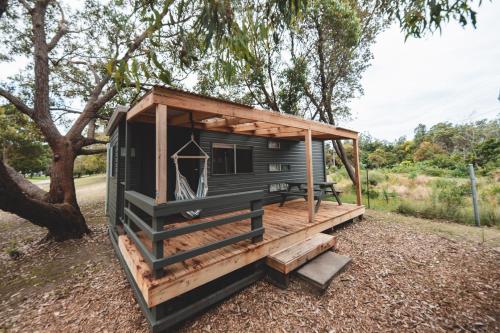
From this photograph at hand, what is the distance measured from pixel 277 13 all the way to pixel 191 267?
296 centimetres

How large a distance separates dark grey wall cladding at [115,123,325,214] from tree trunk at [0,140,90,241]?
166 cm

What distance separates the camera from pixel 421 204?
6145 millimetres

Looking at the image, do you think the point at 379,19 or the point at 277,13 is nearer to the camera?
the point at 277,13

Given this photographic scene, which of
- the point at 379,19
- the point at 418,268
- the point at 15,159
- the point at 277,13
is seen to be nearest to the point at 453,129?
the point at 379,19

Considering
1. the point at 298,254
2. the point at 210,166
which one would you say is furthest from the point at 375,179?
the point at 298,254

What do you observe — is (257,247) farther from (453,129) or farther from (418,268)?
(453,129)

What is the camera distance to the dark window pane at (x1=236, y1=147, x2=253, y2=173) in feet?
17.9

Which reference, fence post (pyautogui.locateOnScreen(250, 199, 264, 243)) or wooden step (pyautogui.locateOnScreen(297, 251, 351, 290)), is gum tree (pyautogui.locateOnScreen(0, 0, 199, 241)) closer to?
fence post (pyautogui.locateOnScreen(250, 199, 264, 243))

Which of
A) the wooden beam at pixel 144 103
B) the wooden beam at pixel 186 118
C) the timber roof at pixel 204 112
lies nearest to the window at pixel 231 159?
the timber roof at pixel 204 112

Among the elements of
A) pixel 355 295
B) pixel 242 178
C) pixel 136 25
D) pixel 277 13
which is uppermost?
pixel 136 25

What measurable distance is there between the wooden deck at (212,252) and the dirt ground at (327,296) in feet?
1.60

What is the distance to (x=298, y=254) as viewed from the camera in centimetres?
300

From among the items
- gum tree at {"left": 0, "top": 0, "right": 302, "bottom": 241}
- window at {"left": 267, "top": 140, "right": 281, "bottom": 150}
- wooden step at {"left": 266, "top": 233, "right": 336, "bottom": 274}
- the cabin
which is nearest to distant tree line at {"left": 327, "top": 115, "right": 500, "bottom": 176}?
window at {"left": 267, "top": 140, "right": 281, "bottom": 150}

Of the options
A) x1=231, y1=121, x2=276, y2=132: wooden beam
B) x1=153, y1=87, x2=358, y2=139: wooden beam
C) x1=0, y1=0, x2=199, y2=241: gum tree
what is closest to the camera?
x1=153, y1=87, x2=358, y2=139: wooden beam
